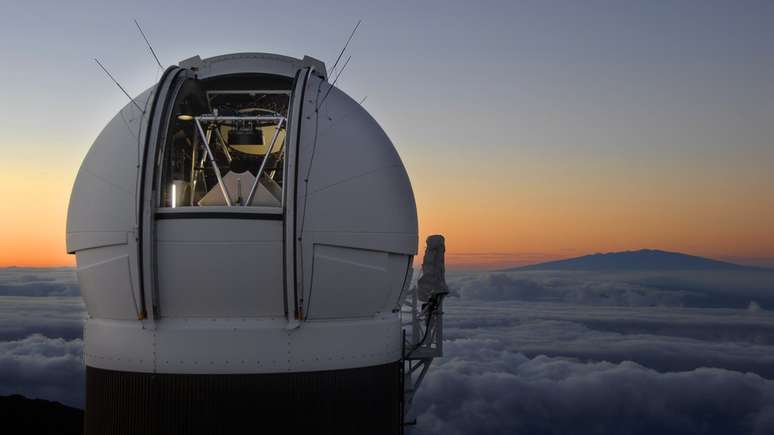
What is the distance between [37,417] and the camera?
1686 inches

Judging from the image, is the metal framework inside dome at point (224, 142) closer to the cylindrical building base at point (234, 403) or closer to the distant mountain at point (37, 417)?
the cylindrical building base at point (234, 403)

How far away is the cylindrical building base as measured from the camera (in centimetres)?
1366

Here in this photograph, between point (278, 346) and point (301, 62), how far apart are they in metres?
5.63

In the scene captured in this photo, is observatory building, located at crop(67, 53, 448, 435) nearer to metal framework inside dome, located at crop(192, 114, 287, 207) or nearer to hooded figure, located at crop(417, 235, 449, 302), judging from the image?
metal framework inside dome, located at crop(192, 114, 287, 207)

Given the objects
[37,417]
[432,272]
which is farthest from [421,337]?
[37,417]

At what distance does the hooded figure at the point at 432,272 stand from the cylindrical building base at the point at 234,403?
402cm

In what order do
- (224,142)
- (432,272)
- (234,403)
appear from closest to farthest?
(234,403)
(224,142)
(432,272)

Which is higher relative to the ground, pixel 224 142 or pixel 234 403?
pixel 224 142

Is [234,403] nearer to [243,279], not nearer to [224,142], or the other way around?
[243,279]

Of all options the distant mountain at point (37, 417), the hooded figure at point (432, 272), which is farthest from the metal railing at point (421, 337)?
the distant mountain at point (37, 417)

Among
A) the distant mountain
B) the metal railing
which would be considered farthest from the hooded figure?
the distant mountain

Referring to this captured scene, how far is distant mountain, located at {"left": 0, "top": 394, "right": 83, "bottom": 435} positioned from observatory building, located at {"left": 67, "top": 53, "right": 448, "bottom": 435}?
27690 millimetres

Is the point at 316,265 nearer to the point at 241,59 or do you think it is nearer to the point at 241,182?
the point at 241,182

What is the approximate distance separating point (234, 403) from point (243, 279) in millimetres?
1996
